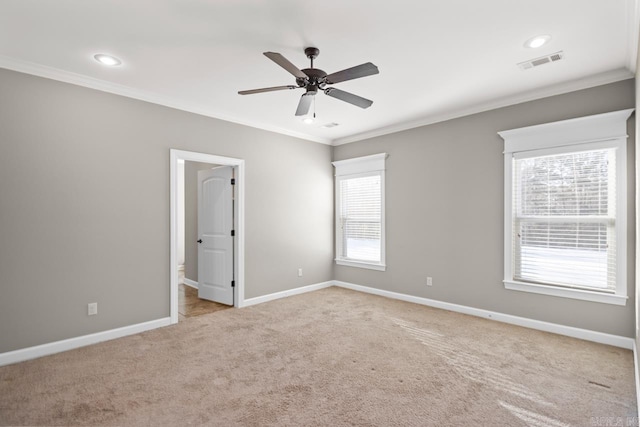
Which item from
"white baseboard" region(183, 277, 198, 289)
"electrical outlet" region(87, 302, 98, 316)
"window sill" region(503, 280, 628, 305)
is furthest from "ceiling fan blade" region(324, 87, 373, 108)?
"white baseboard" region(183, 277, 198, 289)

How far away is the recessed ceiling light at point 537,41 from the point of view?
8.66ft

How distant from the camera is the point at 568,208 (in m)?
3.53

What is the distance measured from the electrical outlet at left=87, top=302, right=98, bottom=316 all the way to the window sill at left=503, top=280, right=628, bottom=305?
4718 mm

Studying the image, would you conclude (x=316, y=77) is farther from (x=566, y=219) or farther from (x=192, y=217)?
(x=192, y=217)

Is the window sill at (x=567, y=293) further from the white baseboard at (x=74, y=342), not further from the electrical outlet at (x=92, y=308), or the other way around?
the electrical outlet at (x=92, y=308)

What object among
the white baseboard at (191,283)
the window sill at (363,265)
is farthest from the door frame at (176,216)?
the window sill at (363,265)

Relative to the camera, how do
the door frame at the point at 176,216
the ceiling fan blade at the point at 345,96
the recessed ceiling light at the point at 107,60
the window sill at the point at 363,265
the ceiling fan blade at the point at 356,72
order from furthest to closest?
the window sill at the point at 363,265 < the door frame at the point at 176,216 < the recessed ceiling light at the point at 107,60 < the ceiling fan blade at the point at 345,96 < the ceiling fan blade at the point at 356,72

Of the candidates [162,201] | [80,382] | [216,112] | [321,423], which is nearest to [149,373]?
[80,382]

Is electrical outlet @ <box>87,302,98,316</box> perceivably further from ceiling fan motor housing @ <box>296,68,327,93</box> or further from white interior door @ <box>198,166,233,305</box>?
ceiling fan motor housing @ <box>296,68,327,93</box>

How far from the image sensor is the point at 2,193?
2939 mm

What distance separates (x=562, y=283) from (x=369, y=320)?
2229 millimetres

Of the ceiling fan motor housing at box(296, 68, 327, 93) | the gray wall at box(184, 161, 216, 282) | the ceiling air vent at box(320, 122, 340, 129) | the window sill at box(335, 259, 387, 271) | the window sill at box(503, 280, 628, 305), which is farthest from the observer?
the gray wall at box(184, 161, 216, 282)

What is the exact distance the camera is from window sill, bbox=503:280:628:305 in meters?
3.26

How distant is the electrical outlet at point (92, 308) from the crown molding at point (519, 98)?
4494 millimetres
